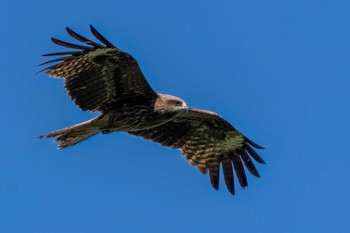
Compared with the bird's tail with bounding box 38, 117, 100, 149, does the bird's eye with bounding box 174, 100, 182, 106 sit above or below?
above

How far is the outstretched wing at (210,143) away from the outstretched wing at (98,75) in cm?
144

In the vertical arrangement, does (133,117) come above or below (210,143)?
below

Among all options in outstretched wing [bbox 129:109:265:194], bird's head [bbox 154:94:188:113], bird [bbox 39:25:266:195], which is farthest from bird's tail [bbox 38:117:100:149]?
outstretched wing [bbox 129:109:265:194]

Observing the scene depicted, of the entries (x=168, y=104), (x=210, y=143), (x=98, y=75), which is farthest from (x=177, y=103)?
(x=210, y=143)

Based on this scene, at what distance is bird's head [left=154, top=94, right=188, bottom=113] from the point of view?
15109mm

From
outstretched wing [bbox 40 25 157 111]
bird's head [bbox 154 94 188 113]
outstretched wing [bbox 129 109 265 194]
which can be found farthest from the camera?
outstretched wing [bbox 129 109 265 194]

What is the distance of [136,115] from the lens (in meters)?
15.2

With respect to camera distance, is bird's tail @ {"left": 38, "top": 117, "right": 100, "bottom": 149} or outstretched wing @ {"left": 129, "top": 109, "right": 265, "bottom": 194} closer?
bird's tail @ {"left": 38, "top": 117, "right": 100, "bottom": 149}

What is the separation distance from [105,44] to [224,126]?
3671 millimetres

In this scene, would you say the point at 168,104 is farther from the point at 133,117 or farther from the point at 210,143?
the point at 210,143

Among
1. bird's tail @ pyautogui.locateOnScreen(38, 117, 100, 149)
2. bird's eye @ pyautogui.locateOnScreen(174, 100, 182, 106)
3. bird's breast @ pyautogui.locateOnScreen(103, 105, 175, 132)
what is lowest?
bird's tail @ pyautogui.locateOnScreen(38, 117, 100, 149)

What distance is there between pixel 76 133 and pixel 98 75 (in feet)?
3.37

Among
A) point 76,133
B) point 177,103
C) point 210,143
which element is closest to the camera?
point 76,133

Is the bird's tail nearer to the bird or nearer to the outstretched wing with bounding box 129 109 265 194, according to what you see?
the bird
